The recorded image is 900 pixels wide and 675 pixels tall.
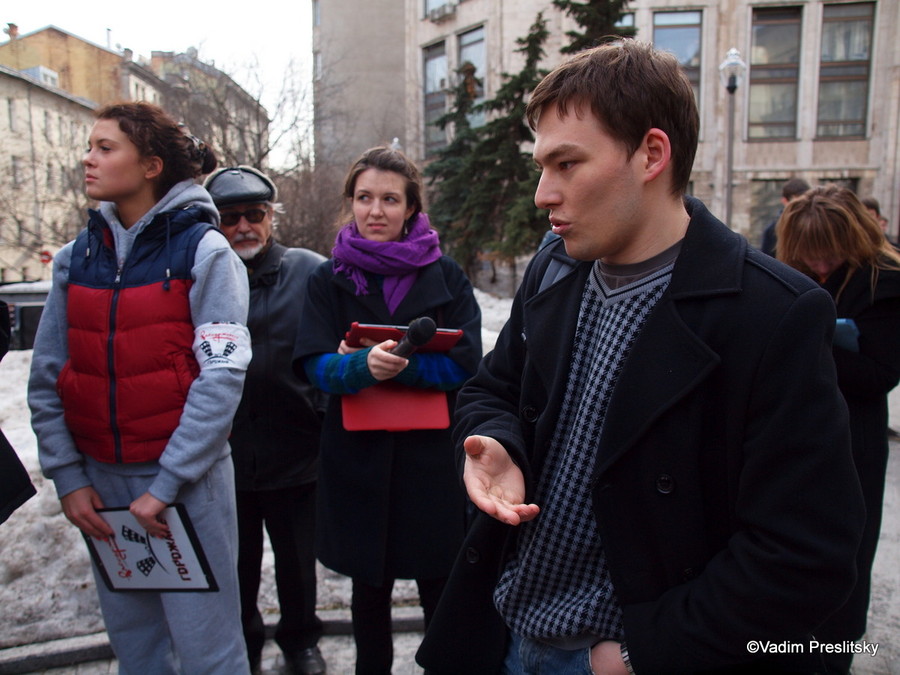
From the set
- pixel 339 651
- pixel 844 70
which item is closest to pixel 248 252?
pixel 339 651

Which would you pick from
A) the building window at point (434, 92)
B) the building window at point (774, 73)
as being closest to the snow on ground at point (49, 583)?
the building window at point (774, 73)

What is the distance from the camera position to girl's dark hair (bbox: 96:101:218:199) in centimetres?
250

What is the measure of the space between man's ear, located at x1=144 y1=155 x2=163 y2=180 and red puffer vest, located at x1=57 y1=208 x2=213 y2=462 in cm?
19

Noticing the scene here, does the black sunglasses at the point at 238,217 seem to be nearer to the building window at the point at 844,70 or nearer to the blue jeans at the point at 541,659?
the blue jeans at the point at 541,659

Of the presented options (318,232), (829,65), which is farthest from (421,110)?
(318,232)

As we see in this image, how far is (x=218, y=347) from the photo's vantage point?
2389mm

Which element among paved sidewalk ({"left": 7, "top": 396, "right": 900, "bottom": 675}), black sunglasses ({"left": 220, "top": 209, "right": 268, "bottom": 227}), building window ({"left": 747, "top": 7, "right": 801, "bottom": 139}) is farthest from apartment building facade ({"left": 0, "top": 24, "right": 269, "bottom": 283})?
building window ({"left": 747, "top": 7, "right": 801, "bottom": 139})

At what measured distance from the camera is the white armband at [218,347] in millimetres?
2375

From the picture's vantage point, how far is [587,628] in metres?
1.55

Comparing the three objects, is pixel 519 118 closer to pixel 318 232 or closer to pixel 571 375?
pixel 318 232

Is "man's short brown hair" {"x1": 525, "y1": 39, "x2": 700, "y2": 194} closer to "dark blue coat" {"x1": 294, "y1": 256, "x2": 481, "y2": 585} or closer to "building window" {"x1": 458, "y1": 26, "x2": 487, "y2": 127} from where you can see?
"dark blue coat" {"x1": 294, "y1": 256, "x2": 481, "y2": 585}

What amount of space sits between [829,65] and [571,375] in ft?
104

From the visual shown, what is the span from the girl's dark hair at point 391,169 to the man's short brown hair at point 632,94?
1.53m

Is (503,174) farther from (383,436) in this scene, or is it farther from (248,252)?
(383,436)
